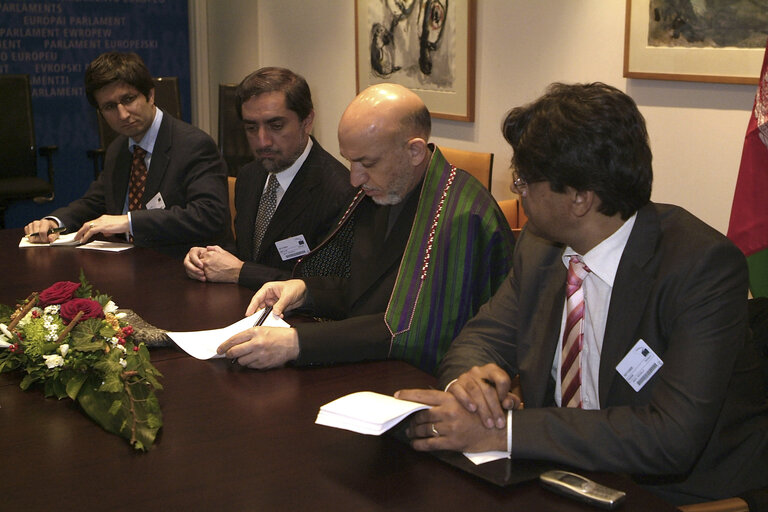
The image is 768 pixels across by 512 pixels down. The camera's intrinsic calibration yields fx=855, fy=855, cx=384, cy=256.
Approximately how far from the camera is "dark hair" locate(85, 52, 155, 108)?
4004 mm

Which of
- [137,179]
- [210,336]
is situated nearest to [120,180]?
[137,179]

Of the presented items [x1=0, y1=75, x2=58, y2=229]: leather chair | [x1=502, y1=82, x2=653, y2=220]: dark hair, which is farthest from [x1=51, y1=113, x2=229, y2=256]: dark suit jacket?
[x1=0, y1=75, x2=58, y2=229]: leather chair

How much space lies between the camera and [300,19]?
7188mm

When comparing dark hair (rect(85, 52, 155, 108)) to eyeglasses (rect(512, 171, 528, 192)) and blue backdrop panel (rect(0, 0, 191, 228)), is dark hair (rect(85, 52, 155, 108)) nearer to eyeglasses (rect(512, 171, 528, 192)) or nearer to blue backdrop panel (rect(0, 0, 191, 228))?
eyeglasses (rect(512, 171, 528, 192))

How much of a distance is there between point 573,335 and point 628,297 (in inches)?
7.7

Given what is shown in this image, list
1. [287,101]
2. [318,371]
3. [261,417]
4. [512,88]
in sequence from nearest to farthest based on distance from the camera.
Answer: [261,417] < [318,371] < [287,101] < [512,88]

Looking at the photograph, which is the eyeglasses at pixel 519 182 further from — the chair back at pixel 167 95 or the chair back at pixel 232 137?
the chair back at pixel 167 95

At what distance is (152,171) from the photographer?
3.99 metres

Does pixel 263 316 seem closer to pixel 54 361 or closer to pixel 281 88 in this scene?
pixel 54 361

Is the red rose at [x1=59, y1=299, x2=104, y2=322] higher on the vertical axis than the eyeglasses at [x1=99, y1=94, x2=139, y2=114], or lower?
lower

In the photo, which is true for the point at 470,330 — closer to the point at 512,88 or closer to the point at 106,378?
the point at 106,378

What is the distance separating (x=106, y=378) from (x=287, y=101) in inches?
70.5

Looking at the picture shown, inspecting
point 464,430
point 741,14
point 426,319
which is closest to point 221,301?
point 426,319

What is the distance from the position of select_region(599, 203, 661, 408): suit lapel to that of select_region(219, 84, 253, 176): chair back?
16.7 feet
